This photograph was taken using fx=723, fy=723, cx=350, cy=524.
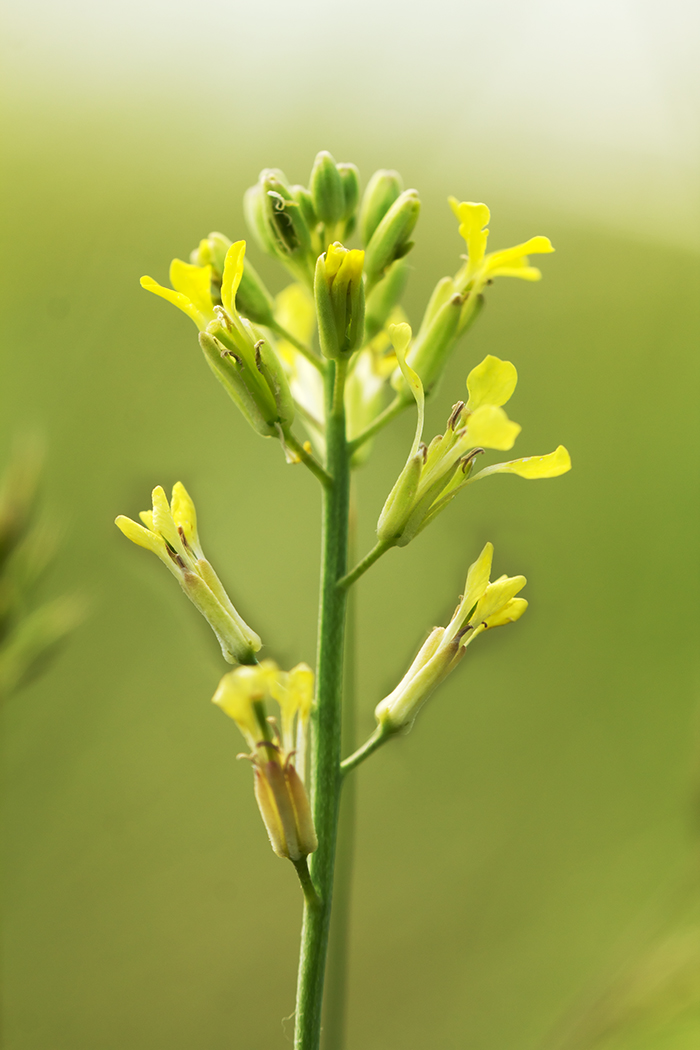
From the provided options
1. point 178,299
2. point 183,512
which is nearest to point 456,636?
point 183,512

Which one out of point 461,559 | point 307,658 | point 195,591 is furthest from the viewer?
point 461,559

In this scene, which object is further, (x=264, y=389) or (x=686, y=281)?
(x=686, y=281)

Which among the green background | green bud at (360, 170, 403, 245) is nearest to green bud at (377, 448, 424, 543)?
green bud at (360, 170, 403, 245)

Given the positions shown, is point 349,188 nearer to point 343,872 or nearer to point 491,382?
point 491,382

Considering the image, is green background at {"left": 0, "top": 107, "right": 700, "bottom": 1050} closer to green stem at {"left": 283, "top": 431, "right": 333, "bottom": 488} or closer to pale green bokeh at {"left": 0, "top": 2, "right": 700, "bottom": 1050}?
pale green bokeh at {"left": 0, "top": 2, "right": 700, "bottom": 1050}

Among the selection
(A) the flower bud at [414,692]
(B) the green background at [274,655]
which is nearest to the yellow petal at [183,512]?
(A) the flower bud at [414,692]

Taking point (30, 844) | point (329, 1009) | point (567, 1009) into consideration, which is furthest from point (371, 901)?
point (329, 1009)

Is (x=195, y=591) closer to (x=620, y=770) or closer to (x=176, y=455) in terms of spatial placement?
(x=176, y=455)
